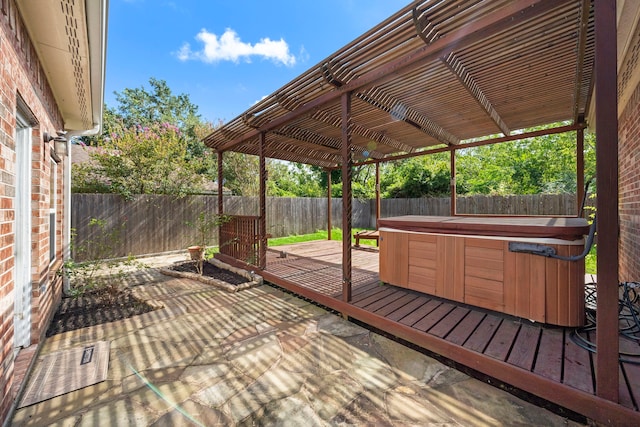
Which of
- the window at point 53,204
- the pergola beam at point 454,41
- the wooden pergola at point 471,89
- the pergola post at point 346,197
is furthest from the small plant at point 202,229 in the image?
the pergola beam at point 454,41

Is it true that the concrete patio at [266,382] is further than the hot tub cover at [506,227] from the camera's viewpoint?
No

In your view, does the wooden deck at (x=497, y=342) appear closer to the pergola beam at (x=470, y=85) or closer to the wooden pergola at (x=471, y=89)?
the wooden pergola at (x=471, y=89)

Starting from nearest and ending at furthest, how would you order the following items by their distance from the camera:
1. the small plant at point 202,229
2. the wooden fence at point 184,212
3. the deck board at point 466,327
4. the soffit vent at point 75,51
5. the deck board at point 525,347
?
the deck board at point 525,347 < the soffit vent at point 75,51 < the deck board at point 466,327 < the small plant at point 202,229 < the wooden fence at point 184,212

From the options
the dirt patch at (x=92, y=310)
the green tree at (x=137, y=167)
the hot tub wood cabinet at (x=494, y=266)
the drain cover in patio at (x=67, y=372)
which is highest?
the green tree at (x=137, y=167)

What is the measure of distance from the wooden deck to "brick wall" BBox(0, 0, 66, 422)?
2.63m

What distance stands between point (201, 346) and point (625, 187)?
16.4ft

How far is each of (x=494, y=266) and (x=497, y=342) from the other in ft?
2.33

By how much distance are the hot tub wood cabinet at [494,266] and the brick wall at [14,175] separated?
3.39 meters

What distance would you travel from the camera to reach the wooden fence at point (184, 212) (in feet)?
19.9

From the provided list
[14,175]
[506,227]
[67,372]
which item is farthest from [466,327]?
[14,175]

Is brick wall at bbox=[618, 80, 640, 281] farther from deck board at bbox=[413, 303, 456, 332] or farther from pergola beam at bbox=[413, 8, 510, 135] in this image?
deck board at bbox=[413, 303, 456, 332]

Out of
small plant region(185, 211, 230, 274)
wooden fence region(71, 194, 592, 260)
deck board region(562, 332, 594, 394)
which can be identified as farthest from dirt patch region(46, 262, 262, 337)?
deck board region(562, 332, 594, 394)

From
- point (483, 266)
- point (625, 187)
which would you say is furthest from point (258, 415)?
point (625, 187)

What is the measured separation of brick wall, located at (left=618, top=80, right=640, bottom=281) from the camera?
102 inches
